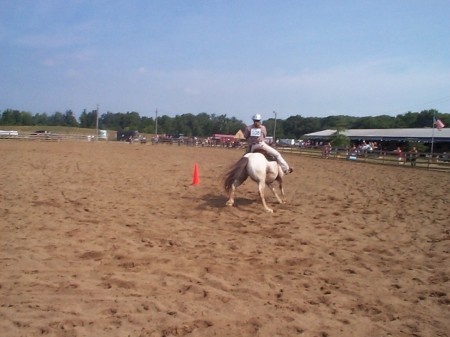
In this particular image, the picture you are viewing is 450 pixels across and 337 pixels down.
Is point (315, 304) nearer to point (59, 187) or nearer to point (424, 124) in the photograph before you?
point (59, 187)

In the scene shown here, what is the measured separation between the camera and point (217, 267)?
175 inches

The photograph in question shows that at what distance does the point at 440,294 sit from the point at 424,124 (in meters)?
85.3

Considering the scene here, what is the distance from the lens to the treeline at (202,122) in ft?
295

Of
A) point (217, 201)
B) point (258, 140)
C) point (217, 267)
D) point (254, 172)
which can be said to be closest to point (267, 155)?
point (258, 140)

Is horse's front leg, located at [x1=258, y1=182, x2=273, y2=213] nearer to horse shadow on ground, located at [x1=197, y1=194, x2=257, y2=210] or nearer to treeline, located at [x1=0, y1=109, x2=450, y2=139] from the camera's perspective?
horse shadow on ground, located at [x1=197, y1=194, x2=257, y2=210]

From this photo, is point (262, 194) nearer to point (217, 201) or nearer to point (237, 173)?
point (237, 173)

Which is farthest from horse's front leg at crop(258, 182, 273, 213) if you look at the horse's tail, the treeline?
the treeline

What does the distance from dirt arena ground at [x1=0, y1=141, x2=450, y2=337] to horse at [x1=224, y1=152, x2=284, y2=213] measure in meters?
0.43

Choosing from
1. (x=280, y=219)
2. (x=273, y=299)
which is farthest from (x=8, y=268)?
(x=280, y=219)

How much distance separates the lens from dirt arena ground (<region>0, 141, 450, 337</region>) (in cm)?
317

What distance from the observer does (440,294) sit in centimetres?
384

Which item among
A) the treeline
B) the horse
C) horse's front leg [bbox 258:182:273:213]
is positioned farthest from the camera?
the treeline

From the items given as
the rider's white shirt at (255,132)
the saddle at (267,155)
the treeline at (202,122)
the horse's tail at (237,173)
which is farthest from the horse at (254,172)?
the treeline at (202,122)

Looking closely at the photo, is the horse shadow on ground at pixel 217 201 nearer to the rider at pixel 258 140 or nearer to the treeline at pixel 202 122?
the rider at pixel 258 140
